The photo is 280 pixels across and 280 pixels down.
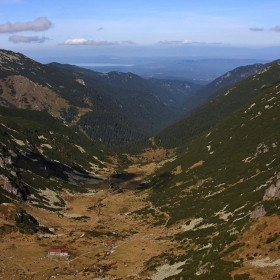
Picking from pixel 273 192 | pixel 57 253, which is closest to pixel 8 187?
pixel 57 253

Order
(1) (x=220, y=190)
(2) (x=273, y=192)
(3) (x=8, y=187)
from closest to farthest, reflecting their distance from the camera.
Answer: (2) (x=273, y=192), (1) (x=220, y=190), (3) (x=8, y=187)

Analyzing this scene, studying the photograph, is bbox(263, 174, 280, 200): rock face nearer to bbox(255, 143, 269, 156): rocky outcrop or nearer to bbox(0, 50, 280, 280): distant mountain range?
bbox(0, 50, 280, 280): distant mountain range

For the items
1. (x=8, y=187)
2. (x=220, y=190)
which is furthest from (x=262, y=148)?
(x=8, y=187)

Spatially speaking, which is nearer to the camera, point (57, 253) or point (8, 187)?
point (57, 253)

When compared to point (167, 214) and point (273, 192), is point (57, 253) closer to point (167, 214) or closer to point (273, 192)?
point (167, 214)

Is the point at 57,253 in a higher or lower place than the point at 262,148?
lower

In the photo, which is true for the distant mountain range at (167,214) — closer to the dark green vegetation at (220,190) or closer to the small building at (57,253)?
the dark green vegetation at (220,190)

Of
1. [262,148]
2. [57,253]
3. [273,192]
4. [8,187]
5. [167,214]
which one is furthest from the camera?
[262,148]

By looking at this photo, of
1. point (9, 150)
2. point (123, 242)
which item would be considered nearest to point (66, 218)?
point (123, 242)

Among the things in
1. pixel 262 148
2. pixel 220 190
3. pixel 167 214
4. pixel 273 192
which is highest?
pixel 262 148

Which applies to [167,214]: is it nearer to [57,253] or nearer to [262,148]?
[262,148]
